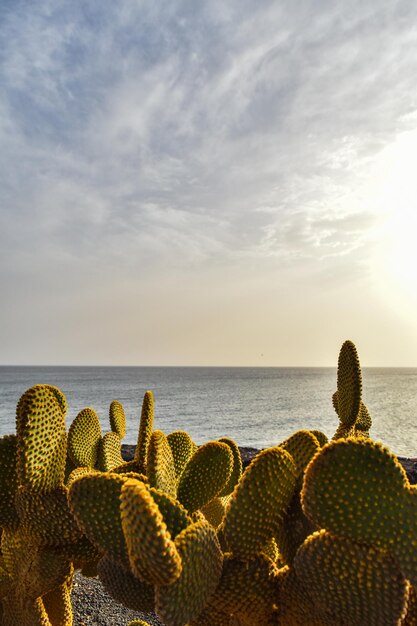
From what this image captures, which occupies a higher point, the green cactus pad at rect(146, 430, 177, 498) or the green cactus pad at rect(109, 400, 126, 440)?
the green cactus pad at rect(146, 430, 177, 498)

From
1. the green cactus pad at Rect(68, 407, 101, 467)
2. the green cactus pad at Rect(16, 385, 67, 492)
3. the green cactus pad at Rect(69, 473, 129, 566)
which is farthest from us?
the green cactus pad at Rect(68, 407, 101, 467)

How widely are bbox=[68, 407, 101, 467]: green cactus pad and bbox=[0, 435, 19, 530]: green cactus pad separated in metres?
1.00

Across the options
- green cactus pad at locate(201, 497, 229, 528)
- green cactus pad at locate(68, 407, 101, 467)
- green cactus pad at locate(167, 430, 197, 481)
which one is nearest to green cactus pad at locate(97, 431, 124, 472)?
green cactus pad at locate(68, 407, 101, 467)

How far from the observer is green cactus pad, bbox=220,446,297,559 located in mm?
1116

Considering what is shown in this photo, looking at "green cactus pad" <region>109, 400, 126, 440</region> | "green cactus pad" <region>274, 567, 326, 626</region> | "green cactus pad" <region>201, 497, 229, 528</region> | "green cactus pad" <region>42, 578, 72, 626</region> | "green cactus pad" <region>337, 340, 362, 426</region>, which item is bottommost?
"green cactus pad" <region>42, 578, 72, 626</region>

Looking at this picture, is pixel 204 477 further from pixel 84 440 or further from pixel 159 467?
pixel 84 440

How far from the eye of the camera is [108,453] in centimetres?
283

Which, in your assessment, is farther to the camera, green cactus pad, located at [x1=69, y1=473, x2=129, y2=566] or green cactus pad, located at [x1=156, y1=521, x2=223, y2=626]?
green cactus pad, located at [x1=69, y1=473, x2=129, y2=566]

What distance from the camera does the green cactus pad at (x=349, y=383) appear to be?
223 cm

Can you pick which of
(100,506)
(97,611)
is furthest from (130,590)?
(97,611)

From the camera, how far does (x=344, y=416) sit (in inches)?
95.8

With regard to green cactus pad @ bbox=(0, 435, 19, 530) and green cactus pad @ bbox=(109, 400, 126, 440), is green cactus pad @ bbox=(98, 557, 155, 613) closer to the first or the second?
green cactus pad @ bbox=(0, 435, 19, 530)

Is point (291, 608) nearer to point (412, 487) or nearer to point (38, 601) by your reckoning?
point (412, 487)

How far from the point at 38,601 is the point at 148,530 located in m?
1.22
